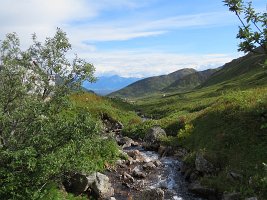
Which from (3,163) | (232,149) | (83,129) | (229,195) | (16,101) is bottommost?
(229,195)

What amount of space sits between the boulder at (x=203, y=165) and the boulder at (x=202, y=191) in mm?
1428

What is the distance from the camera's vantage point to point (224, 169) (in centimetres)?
2662

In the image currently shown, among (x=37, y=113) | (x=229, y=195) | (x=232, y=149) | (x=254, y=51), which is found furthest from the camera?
(x=232, y=149)

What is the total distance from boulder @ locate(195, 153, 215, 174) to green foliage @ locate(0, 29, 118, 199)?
1108 centimetres

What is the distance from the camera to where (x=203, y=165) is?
91.0ft

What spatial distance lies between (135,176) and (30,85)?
1444 cm

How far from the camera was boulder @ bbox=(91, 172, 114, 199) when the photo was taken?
23775 millimetres

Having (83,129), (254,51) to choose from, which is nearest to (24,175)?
(83,129)

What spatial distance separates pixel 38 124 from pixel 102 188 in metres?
8.55

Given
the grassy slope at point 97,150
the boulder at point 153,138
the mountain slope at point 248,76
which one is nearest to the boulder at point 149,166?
the grassy slope at point 97,150

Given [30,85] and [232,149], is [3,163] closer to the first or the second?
[30,85]

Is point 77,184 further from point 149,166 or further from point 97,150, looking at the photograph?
point 149,166

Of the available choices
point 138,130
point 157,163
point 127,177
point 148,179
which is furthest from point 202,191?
point 138,130

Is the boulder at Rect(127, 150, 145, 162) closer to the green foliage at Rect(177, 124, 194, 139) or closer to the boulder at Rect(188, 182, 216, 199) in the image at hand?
the green foliage at Rect(177, 124, 194, 139)
